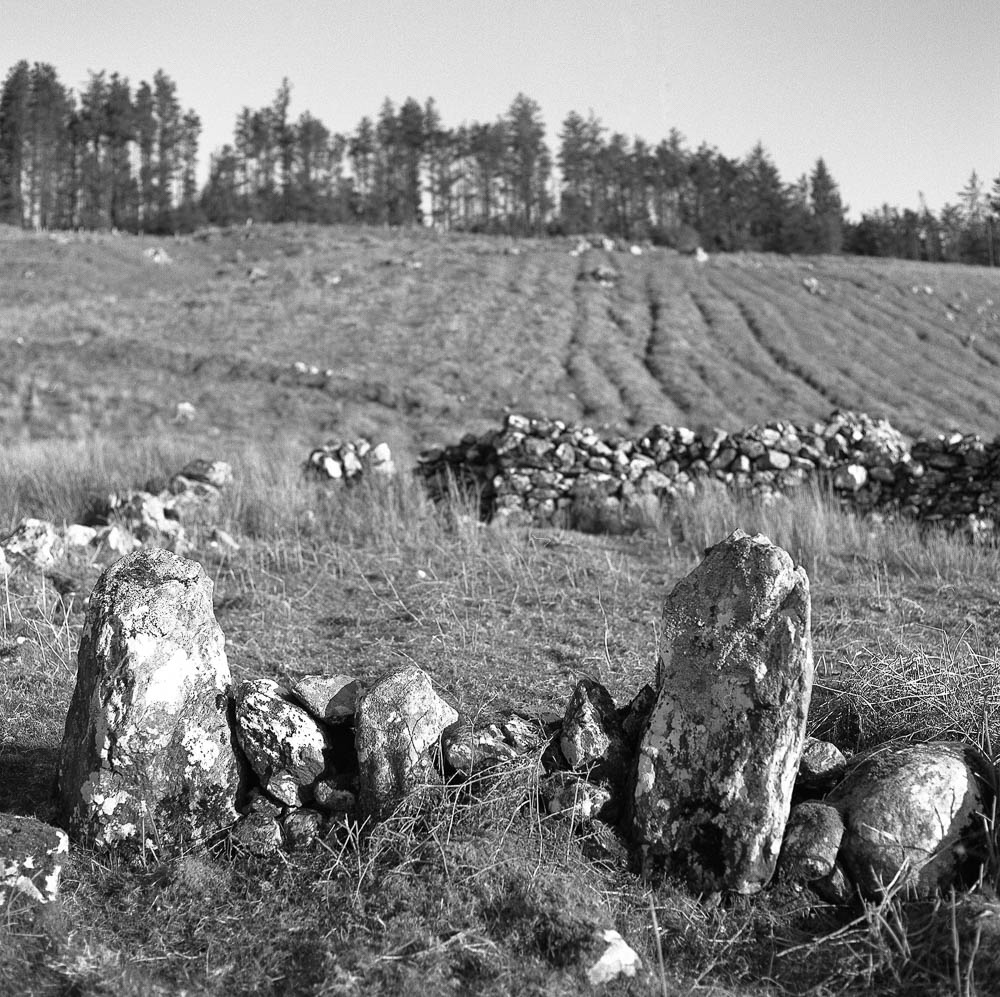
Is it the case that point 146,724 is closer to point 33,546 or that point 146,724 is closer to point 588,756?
point 588,756

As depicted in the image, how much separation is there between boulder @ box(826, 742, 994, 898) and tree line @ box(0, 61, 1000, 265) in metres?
68.6

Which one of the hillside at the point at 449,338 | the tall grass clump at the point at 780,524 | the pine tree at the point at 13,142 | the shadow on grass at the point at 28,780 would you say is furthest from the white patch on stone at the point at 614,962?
the pine tree at the point at 13,142

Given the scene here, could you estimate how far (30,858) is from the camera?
3.21 m

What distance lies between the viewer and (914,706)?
4156 mm

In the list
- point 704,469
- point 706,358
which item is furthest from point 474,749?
point 706,358

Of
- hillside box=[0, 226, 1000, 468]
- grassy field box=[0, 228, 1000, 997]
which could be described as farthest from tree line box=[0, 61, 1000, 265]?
grassy field box=[0, 228, 1000, 997]

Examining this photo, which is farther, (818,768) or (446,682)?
(446,682)

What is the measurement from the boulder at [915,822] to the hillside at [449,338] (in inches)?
603

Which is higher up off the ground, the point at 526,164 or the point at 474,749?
the point at 526,164

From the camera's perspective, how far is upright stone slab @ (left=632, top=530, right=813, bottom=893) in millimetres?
3240

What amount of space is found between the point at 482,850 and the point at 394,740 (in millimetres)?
570

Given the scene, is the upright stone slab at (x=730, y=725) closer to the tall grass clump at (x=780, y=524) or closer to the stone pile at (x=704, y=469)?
the tall grass clump at (x=780, y=524)

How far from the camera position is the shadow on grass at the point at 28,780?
381cm

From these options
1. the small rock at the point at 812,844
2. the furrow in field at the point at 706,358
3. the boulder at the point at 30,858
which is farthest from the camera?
the furrow in field at the point at 706,358
